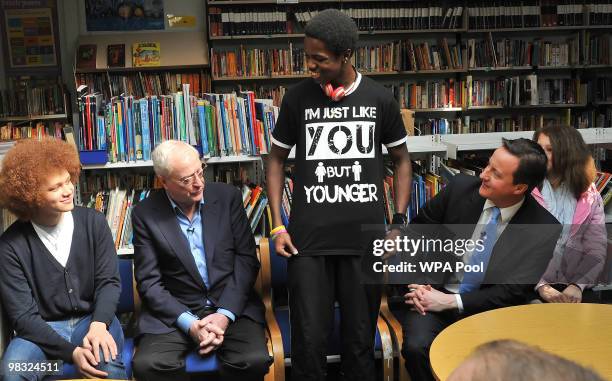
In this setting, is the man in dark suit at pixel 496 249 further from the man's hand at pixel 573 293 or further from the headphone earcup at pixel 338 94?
the headphone earcup at pixel 338 94

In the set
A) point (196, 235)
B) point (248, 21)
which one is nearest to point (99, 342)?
point (196, 235)

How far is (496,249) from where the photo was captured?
2.30m

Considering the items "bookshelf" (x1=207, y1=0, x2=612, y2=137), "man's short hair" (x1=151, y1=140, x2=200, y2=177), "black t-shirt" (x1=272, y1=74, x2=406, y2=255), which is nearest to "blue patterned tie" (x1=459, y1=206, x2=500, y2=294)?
"black t-shirt" (x1=272, y1=74, x2=406, y2=255)

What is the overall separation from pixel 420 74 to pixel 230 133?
4013 millimetres

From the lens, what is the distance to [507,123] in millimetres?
6641

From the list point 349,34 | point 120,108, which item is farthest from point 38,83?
point 349,34

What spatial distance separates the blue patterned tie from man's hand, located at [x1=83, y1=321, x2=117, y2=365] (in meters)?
1.35

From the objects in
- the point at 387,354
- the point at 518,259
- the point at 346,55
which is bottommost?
the point at 387,354

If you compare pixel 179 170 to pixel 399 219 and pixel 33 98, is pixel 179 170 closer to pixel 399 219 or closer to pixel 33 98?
pixel 399 219

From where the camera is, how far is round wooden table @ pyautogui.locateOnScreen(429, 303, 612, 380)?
1.67 m

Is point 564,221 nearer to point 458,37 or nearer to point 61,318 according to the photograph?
point 61,318

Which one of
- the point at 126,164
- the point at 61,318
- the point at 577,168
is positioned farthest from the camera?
the point at 126,164

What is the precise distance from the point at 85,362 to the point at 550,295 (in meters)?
1.78

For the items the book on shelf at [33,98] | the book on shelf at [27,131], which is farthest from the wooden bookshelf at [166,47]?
Answer: the book on shelf at [27,131]
